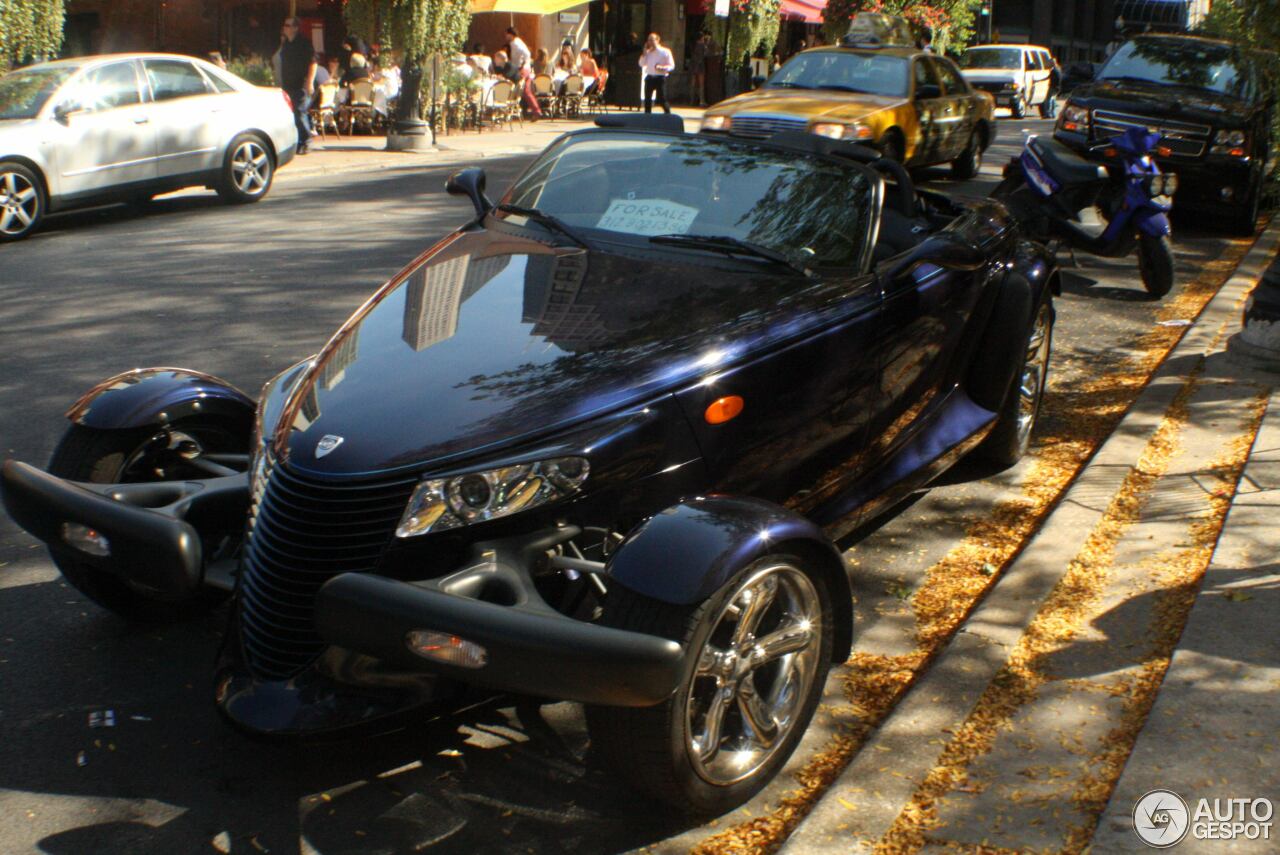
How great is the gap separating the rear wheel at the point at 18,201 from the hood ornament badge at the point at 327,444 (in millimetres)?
9634

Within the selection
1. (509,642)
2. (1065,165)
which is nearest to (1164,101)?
(1065,165)

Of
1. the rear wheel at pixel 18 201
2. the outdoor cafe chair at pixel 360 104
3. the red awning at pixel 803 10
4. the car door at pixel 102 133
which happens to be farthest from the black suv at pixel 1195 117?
the red awning at pixel 803 10

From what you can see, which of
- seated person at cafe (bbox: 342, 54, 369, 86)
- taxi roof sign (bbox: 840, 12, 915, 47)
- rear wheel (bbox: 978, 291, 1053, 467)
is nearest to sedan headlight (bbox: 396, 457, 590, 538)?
rear wheel (bbox: 978, 291, 1053, 467)

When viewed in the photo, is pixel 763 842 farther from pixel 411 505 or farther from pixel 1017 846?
pixel 411 505

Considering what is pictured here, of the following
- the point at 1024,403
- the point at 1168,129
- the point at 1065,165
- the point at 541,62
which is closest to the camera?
the point at 1024,403

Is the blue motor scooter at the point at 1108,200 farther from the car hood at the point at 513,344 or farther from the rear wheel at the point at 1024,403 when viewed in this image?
the car hood at the point at 513,344

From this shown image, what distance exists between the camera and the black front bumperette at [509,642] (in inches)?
116

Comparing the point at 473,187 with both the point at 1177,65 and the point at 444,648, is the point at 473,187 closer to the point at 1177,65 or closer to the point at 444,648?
the point at 444,648

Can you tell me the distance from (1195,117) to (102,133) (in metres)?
10.6

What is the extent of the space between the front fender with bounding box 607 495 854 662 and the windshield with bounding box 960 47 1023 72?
3604 cm

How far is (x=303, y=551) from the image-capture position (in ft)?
11.5

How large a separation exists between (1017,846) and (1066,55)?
6691 centimetres

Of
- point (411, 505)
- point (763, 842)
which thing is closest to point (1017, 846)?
point (763, 842)
